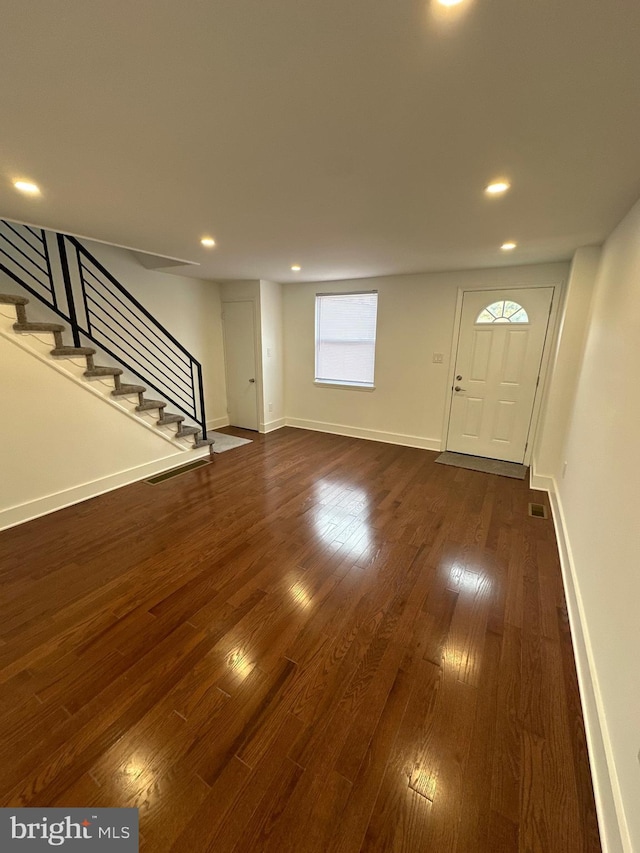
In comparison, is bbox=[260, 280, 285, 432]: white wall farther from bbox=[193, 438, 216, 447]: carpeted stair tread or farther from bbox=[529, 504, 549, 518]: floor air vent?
bbox=[529, 504, 549, 518]: floor air vent

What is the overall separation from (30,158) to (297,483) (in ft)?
10.4

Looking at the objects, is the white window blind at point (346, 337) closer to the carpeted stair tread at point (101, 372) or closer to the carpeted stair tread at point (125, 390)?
the carpeted stair tread at point (125, 390)

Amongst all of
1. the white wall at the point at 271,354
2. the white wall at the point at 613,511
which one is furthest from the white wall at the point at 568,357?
the white wall at the point at 271,354

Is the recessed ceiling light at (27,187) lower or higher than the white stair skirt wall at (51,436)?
higher

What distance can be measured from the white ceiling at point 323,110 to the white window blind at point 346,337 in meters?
2.56

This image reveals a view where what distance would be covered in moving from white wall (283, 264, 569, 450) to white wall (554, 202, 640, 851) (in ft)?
5.38

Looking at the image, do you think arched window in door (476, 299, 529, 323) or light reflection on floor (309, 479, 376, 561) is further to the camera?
arched window in door (476, 299, 529, 323)

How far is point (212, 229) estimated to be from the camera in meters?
2.80

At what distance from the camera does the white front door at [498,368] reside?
4.03 meters

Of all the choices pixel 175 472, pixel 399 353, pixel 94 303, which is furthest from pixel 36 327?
pixel 399 353

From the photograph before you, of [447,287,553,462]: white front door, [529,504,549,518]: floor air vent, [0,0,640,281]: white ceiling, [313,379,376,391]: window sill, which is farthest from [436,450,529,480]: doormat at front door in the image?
[0,0,640,281]: white ceiling

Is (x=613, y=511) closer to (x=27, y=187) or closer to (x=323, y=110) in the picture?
(x=323, y=110)

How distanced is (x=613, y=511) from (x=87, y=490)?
414 centimetres

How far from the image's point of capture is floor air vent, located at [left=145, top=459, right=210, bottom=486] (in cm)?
374
